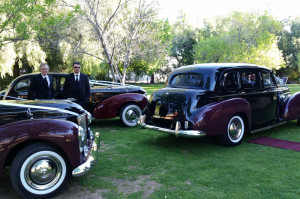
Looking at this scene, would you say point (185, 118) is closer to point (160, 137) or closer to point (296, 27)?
point (160, 137)

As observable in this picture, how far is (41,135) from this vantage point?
317 centimetres

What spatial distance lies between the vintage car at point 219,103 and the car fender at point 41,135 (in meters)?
2.18

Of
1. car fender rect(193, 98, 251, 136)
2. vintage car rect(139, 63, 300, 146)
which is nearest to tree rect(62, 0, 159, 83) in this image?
vintage car rect(139, 63, 300, 146)

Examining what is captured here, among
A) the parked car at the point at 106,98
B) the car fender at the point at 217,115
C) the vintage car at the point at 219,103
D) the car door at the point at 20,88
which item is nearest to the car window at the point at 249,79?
the vintage car at the point at 219,103

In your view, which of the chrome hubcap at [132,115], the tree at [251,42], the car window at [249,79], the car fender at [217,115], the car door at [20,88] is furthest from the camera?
the tree at [251,42]

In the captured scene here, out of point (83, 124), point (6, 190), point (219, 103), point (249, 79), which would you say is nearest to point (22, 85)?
point (83, 124)

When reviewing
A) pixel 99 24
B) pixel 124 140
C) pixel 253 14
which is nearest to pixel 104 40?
pixel 99 24

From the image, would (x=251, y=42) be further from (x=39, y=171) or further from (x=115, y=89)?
(x=39, y=171)

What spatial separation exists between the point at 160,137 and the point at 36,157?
3738 millimetres

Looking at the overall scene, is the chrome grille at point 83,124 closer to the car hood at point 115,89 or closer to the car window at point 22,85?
the car hood at point 115,89

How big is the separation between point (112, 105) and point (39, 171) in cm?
431

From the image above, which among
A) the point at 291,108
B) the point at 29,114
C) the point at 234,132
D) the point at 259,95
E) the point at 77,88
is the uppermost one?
the point at 77,88

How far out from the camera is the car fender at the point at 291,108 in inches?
255

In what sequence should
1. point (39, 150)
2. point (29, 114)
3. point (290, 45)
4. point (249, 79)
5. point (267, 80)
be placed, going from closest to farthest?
1. point (39, 150)
2. point (29, 114)
3. point (249, 79)
4. point (267, 80)
5. point (290, 45)
